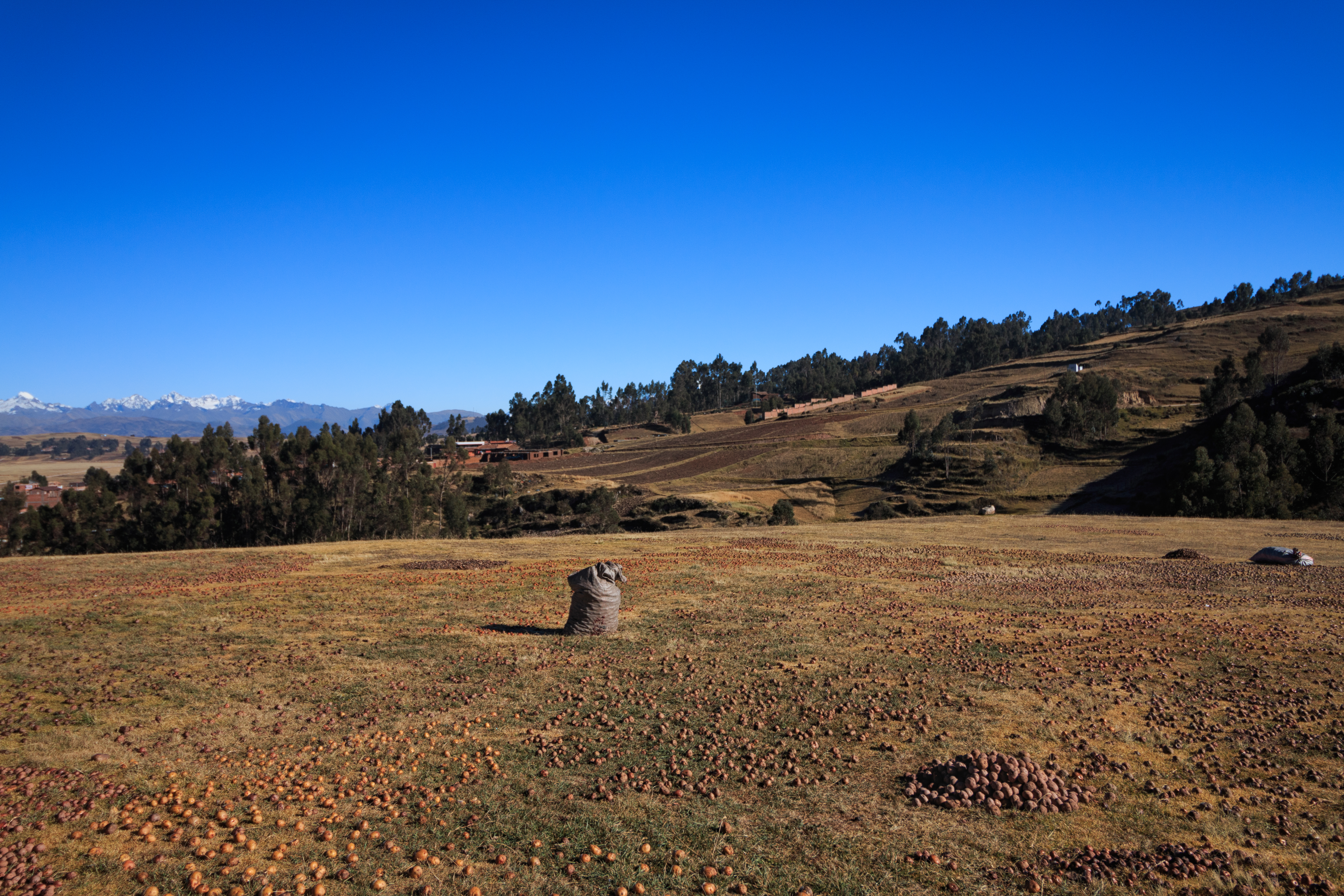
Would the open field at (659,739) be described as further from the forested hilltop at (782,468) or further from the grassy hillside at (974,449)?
the grassy hillside at (974,449)

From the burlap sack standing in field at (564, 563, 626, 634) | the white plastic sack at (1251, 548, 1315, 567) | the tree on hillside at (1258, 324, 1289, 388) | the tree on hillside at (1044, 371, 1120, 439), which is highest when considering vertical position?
the tree on hillside at (1258, 324, 1289, 388)

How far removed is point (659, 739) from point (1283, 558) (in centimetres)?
2934

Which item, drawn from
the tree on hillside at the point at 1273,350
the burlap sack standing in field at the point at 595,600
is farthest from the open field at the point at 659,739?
the tree on hillside at the point at 1273,350

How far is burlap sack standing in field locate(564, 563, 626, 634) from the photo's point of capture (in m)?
17.1

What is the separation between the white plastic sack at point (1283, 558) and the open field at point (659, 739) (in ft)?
20.6

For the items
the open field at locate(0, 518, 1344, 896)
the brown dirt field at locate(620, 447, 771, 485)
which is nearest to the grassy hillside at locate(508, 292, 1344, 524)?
the brown dirt field at locate(620, 447, 771, 485)

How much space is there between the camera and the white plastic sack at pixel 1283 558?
27594 millimetres

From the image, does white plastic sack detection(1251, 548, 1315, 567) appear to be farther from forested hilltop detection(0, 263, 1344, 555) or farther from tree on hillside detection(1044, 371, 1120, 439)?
tree on hillside detection(1044, 371, 1120, 439)

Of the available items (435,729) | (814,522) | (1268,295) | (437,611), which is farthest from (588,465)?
(1268,295)

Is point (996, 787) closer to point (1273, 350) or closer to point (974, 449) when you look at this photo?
point (974, 449)

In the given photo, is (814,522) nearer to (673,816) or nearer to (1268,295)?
(673,816)

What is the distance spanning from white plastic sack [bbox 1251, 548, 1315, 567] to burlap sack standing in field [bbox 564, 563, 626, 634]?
26663mm

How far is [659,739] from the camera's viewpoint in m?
10.9

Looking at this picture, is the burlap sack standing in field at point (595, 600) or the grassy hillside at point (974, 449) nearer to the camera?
the burlap sack standing in field at point (595, 600)
